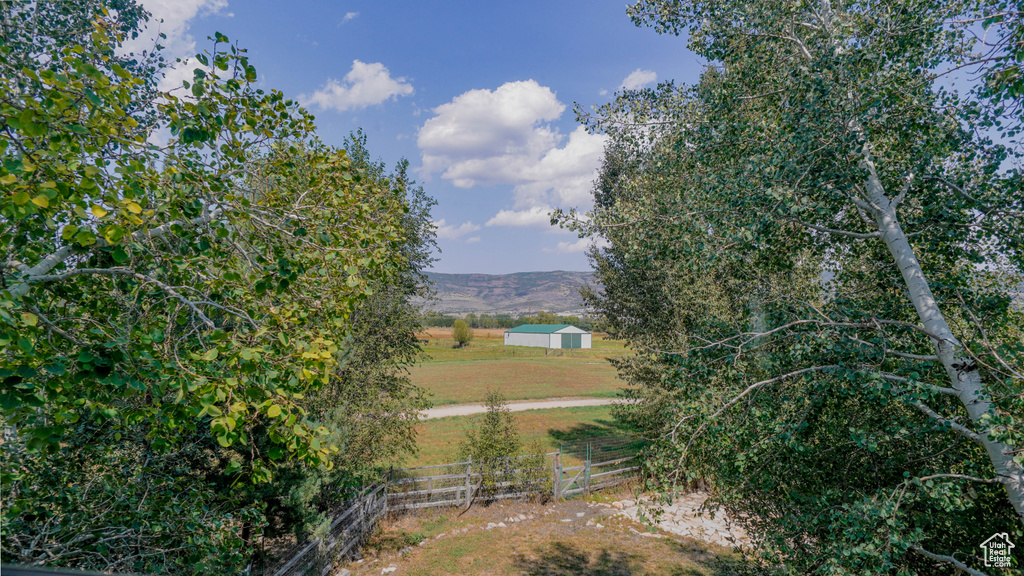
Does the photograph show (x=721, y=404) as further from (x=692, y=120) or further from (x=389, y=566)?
(x=389, y=566)

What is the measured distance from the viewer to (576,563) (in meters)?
10.0

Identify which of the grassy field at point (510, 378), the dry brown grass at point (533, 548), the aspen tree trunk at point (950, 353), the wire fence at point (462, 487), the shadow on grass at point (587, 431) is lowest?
the grassy field at point (510, 378)

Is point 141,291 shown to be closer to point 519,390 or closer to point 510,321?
point 519,390

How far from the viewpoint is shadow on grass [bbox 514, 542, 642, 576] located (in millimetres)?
9578

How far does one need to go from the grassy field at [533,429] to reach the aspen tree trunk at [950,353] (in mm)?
14695

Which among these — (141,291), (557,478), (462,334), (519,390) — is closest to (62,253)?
(141,291)

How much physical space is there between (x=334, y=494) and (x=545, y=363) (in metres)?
47.8

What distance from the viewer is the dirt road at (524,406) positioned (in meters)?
26.5

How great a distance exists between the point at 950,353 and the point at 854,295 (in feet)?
4.93

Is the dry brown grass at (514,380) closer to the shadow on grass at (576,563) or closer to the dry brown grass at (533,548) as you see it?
the dry brown grass at (533,548)

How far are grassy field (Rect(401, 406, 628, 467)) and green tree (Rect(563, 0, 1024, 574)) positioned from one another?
1351cm

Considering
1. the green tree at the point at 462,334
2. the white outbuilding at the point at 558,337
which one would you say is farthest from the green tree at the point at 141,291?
the white outbuilding at the point at 558,337

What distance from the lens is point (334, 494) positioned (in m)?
8.82

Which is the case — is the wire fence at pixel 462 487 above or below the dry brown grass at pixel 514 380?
above
